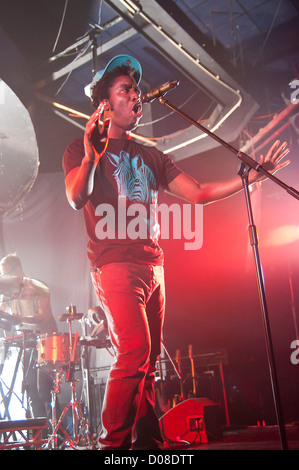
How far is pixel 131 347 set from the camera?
5.99ft

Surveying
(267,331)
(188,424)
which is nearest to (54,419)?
(188,424)

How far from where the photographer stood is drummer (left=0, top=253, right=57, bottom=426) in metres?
4.29

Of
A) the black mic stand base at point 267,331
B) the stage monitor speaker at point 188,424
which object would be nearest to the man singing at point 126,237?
the black mic stand base at point 267,331

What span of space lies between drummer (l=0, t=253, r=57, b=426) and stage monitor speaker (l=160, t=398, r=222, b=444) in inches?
81.0

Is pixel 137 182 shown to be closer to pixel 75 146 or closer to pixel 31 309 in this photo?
pixel 75 146

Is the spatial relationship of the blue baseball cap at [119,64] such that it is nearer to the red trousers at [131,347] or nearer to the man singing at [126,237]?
the man singing at [126,237]

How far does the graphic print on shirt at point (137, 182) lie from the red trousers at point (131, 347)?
30cm

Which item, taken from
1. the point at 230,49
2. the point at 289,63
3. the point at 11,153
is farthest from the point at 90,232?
the point at 289,63

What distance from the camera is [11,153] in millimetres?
3596

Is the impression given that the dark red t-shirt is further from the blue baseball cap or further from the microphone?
the blue baseball cap

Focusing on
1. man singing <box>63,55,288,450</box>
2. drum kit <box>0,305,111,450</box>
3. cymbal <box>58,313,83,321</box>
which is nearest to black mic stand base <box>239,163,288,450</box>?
man singing <box>63,55,288,450</box>

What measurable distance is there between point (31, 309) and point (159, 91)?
3.34 m

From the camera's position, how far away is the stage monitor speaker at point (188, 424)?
8.82 ft
